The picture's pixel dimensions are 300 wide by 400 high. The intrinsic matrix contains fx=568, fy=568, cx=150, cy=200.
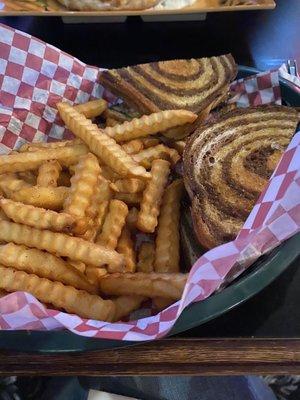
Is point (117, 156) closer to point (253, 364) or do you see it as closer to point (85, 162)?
point (85, 162)

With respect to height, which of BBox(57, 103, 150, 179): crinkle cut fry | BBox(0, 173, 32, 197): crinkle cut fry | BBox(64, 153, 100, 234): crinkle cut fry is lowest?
BBox(0, 173, 32, 197): crinkle cut fry

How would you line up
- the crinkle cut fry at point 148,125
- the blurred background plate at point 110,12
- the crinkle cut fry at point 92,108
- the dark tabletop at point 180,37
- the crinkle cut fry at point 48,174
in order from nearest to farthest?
the crinkle cut fry at point 48,174 → the crinkle cut fry at point 148,125 → the crinkle cut fry at point 92,108 → the dark tabletop at point 180,37 → the blurred background plate at point 110,12

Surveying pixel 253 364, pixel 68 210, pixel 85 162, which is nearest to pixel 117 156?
pixel 85 162

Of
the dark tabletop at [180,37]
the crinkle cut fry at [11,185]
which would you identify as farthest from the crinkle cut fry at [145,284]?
the dark tabletop at [180,37]

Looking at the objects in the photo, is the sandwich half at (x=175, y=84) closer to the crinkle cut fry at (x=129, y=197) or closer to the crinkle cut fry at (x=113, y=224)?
the crinkle cut fry at (x=129, y=197)

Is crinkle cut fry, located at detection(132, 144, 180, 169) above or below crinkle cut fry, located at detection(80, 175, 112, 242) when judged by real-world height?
above

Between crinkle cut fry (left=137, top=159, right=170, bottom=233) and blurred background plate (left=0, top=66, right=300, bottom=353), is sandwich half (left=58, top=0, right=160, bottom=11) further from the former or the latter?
blurred background plate (left=0, top=66, right=300, bottom=353)

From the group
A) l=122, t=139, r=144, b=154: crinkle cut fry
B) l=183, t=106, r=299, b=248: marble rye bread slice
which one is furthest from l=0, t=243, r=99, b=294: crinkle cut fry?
l=122, t=139, r=144, b=154: crinkle cut fry
